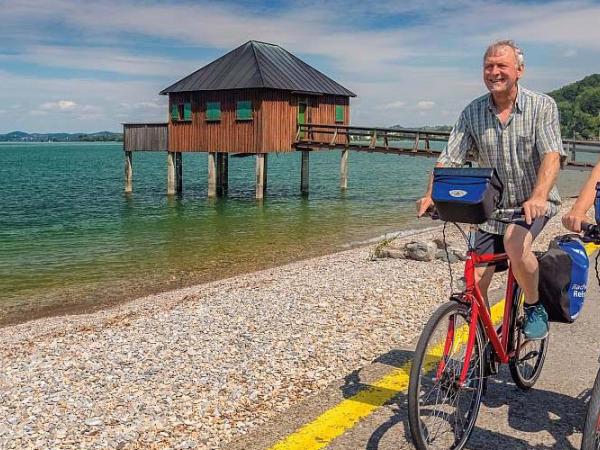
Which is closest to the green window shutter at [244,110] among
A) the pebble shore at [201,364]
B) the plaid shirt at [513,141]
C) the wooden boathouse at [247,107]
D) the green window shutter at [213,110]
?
the wooden boathouse at [247,107]

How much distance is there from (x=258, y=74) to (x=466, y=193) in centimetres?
2737

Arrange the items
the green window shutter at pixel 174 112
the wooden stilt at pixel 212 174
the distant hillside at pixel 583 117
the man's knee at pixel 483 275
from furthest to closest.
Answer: the distant hillside at pixel 583 117 < the green window shutter at pixel 174 112 < the wooden stilt at pixel 212 174 < the man's knee at pixel 483 275

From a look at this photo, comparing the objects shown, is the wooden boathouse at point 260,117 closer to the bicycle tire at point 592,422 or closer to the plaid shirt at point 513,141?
the plaid shirt at point 513,141

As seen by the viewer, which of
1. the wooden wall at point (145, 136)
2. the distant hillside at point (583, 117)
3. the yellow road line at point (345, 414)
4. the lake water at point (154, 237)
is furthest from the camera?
the distant hillside at point (583, 117)

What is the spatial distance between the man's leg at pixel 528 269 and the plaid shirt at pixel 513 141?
0.87 feet

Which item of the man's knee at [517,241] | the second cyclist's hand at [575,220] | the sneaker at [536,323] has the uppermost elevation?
the second cyclist's hand at [575,220]

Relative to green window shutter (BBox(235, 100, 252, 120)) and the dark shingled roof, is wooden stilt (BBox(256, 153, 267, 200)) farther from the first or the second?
the dark shingled roof

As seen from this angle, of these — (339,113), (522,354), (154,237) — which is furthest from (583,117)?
(522,354)

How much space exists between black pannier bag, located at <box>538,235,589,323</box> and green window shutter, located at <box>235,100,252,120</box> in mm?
26633

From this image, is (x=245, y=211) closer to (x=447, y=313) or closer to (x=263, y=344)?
(x=263, y=344)

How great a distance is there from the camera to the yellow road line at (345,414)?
360 cm

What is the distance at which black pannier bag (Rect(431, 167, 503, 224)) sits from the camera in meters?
3.23

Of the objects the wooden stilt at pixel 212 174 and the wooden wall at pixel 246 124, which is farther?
the wooden stilt at pixel 212 174

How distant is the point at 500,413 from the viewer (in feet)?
13.4
